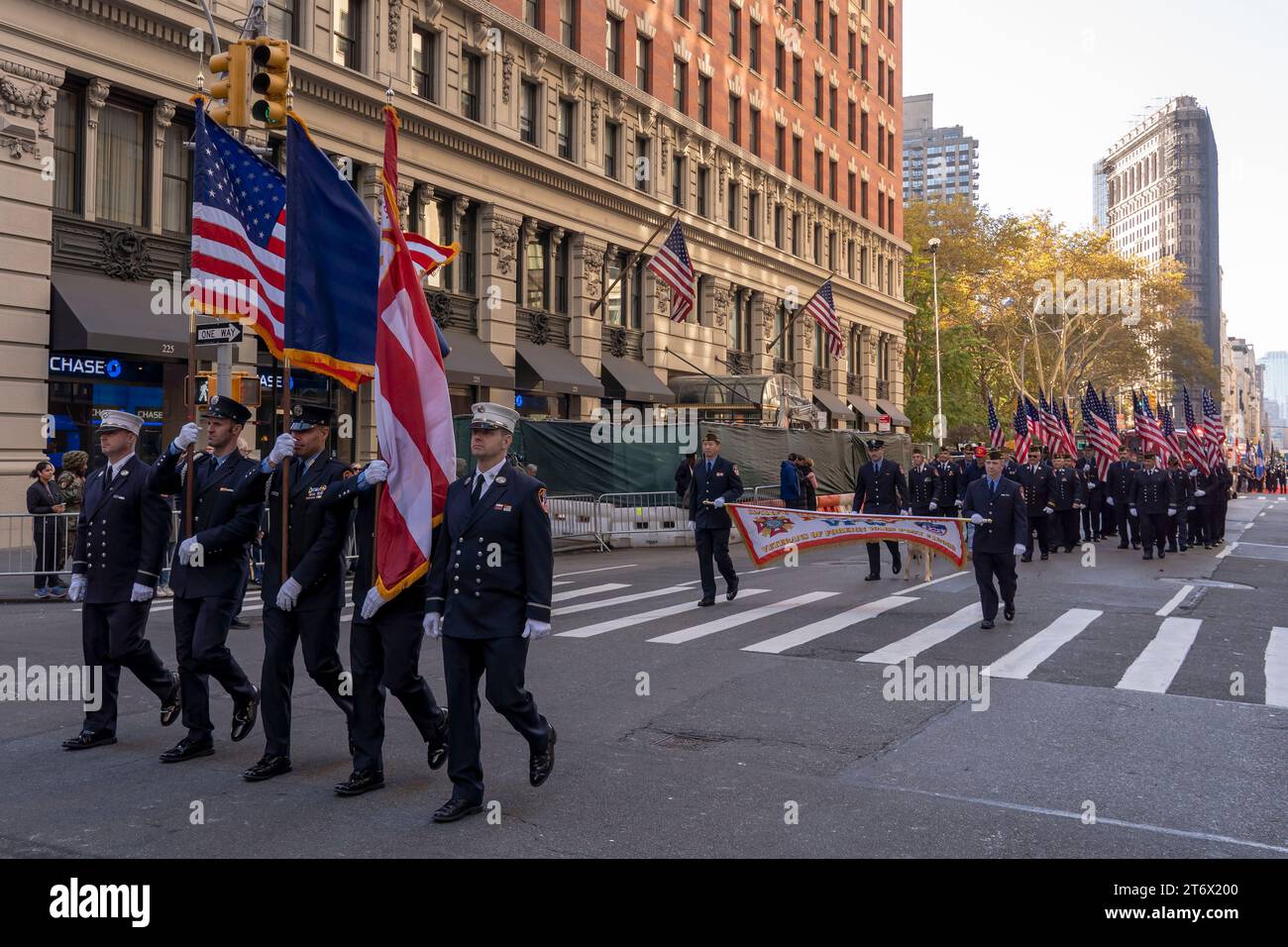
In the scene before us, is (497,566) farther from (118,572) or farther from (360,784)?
(118,572)

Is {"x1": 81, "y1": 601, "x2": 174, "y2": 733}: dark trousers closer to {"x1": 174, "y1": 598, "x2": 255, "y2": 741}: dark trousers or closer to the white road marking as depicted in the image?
{"x1": 174, "y1": 598, "x2": 255, "y2": 741}: dark trousers

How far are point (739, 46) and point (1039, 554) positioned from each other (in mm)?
27868

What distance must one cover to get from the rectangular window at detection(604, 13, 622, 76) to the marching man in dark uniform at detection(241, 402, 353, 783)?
105 ft

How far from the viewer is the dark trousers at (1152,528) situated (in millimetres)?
22766

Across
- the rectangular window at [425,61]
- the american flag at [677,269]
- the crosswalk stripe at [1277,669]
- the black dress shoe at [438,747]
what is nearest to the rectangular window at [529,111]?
the rectangular window at [425,61]

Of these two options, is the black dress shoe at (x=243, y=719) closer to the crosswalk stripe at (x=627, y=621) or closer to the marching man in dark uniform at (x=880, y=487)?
the crosswalk stripe at (x=627, y=621)

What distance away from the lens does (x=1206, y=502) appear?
26.7 metres

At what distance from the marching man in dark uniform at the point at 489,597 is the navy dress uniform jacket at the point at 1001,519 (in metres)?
8.15

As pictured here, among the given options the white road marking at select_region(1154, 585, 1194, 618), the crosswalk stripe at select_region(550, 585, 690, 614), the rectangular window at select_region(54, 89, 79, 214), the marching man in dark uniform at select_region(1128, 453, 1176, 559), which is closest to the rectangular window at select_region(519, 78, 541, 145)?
the rectangular window at select_region(54, 89, 79, 214)

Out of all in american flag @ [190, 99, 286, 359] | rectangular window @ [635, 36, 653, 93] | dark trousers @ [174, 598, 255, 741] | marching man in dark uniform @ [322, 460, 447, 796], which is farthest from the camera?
rectangular window @ [635, 36, 653, 93]

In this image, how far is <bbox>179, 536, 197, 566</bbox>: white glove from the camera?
7016 mm

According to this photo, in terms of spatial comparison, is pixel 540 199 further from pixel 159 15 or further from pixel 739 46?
pixel 739 46
